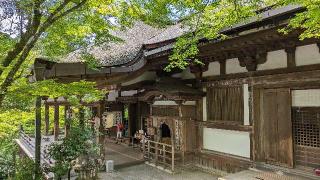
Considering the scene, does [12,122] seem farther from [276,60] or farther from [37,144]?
[276,60]

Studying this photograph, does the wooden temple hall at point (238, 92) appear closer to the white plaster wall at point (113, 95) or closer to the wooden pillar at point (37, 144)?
the wooden pillar at point (37, 144)

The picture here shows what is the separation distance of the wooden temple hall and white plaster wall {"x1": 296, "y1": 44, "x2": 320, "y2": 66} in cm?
3

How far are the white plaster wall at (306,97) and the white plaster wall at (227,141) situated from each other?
6.32 ft

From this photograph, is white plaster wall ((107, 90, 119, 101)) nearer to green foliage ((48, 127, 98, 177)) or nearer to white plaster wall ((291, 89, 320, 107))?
green foliage ((48, 127, 98, 177))

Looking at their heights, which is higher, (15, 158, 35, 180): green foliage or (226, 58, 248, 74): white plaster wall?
(226, 58, 248, 74): white plaster wall

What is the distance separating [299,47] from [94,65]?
18.7ft

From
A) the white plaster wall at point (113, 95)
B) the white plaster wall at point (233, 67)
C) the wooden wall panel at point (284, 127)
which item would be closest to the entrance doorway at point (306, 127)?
the wooden wall panel at point (284, 127)

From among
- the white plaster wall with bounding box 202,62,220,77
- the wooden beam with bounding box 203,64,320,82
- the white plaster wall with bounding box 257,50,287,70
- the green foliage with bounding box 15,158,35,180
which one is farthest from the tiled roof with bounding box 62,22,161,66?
the white plaster wall with bounding box 257,50,287,70

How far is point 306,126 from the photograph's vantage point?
27.0 feet

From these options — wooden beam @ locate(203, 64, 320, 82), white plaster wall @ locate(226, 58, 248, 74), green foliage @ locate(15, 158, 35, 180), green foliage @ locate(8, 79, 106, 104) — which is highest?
white plaster wall @ locate(226, 58, 248, 74)

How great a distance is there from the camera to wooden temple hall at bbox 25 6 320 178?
7898mm

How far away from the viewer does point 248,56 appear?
9.07 m

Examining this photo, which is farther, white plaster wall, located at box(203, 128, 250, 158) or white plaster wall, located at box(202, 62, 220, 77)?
white plaster wall, located at box(202, 62, 220, 77)

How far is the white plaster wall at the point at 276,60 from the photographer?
27.7 ft
